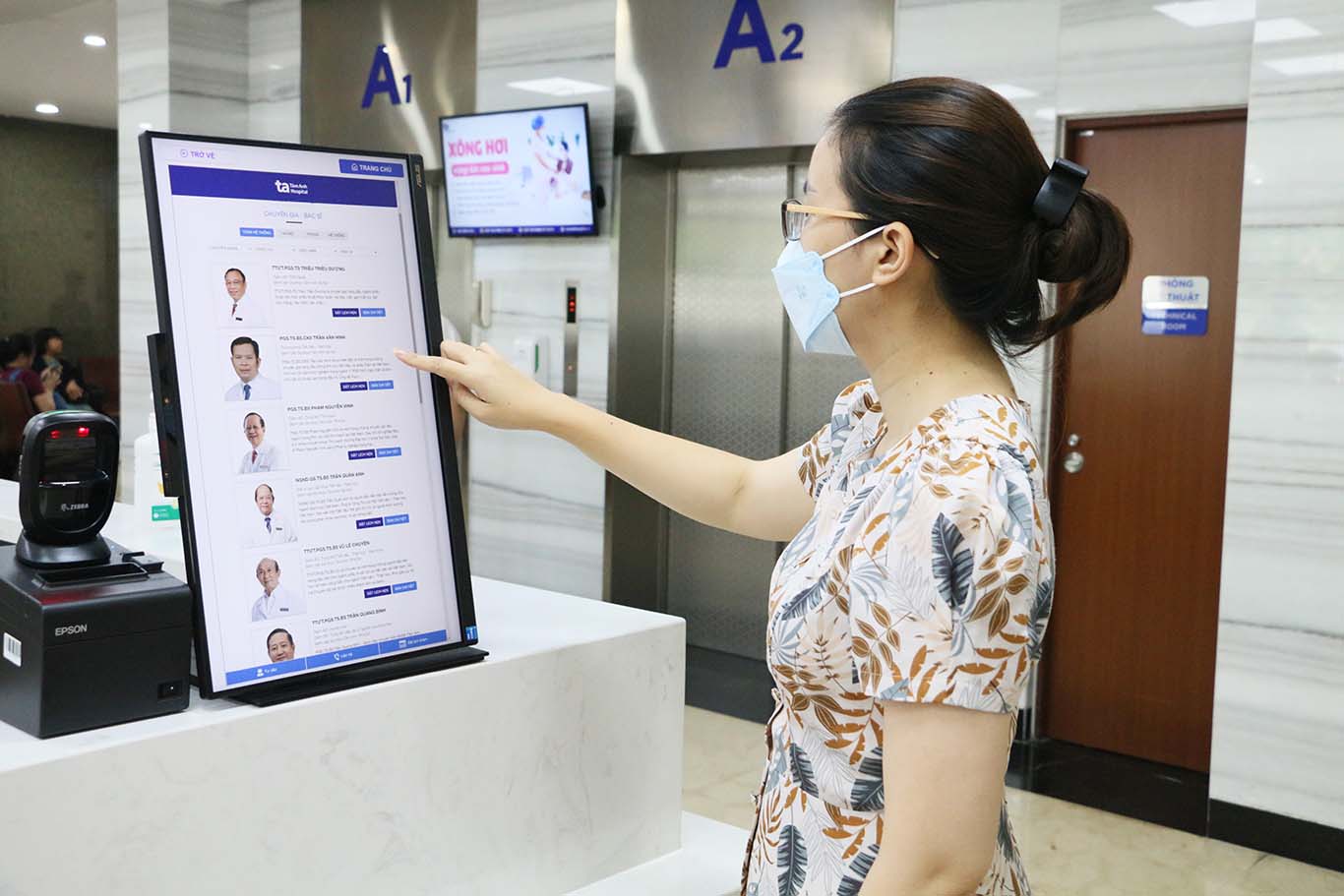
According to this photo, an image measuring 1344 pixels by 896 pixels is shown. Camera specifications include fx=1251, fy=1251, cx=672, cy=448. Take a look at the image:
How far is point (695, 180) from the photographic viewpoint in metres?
5.80

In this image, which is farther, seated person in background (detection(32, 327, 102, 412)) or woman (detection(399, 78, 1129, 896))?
seated person in background (detection(32, 327, 102, 412))

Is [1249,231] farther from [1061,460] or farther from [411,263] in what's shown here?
[411,263]

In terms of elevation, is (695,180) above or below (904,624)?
above

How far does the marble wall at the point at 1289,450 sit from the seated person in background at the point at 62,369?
7213mm

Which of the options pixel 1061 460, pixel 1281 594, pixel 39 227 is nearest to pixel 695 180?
pixel 1061 460

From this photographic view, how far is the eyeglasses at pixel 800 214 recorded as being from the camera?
131 cm

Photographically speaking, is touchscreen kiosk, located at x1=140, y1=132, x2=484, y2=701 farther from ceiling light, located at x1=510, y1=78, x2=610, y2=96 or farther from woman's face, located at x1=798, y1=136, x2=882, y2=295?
ceiling light, located at x1=510, y1=78, x2=610, y2=96

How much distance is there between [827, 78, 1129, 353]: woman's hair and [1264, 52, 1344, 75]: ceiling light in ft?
9.70

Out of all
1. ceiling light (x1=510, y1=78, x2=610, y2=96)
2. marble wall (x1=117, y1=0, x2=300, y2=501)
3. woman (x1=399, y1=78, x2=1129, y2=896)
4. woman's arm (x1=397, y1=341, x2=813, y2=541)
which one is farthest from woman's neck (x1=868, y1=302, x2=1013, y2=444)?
marble wall (x1=117, y1=0, x2=300, y2=501)

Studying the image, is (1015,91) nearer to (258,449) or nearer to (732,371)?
(732,371)

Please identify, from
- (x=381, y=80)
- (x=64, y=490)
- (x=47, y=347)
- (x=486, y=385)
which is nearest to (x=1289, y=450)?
(x=486, y=385)

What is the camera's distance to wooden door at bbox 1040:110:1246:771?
441cm

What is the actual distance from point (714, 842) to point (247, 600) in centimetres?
86

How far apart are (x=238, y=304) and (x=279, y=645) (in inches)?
15.3
